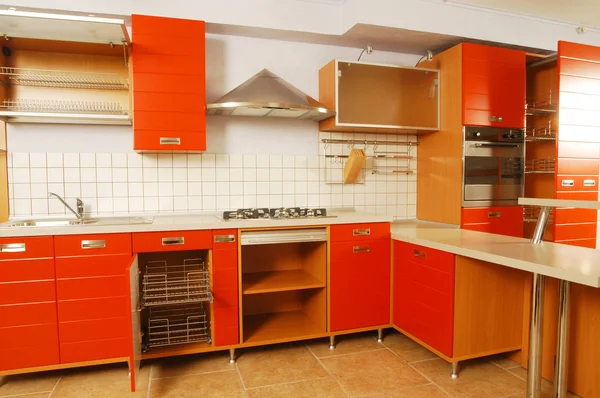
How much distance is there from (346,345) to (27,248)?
205 cm

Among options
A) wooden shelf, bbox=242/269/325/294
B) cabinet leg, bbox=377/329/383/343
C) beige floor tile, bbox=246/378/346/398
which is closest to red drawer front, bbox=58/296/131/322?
wooden shelf, bbox=242/269/325/294

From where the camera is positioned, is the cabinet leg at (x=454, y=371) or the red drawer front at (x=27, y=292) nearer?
the red drawer front at (x=27, y=292)

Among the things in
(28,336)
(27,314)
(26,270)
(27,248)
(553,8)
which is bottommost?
(28,336)

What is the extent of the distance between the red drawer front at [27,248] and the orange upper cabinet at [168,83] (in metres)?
0.78

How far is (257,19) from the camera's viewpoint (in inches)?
119

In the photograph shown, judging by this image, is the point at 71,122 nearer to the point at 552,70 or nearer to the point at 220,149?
the point at 220,149

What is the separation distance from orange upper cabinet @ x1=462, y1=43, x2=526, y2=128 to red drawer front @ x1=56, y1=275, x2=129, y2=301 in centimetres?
260

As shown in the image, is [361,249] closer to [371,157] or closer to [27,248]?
[371,157]

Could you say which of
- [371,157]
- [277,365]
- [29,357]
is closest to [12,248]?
[29,357]

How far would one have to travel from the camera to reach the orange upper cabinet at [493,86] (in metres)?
3.16

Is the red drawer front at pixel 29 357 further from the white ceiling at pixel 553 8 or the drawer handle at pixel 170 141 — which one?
the white ceiling at pixel 553 8

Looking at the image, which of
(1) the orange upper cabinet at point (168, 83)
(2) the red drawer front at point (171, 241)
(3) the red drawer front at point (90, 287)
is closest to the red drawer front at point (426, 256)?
(2) the red drawer front at point (171, 241)

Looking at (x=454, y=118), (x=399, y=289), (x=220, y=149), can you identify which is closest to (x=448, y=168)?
(x=454, y=118)

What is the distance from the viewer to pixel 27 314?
2330mm
